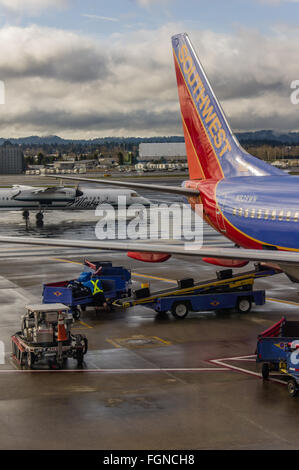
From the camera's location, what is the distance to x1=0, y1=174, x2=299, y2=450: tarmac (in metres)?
14.5

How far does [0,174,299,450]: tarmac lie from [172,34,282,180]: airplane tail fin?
22.2 feet

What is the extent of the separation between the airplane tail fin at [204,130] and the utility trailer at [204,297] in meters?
5.38

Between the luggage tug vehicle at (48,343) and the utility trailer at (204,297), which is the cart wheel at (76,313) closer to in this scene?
the utility trailer at (204,297)

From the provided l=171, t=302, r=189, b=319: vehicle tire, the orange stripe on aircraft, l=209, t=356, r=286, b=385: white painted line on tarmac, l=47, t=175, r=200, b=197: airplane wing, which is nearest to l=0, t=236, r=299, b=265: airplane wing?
l=209, t=356, r=286, b=385: white painted line on tarmac

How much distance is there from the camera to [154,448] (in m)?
13.8

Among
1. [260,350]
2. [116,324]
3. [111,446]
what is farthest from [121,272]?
[111,446]

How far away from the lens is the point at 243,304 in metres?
28.2

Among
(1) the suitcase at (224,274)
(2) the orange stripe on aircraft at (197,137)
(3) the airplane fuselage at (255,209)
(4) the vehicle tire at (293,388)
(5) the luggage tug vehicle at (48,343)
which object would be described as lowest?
(4) the vehicle tire at (293,388)

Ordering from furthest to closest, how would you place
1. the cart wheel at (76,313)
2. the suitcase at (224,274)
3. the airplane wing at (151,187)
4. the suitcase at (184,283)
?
the suitcase at (224,274)
the airplane wing at (151,187)
the suitcase at (184,283)
the cart wheel at (76,313)

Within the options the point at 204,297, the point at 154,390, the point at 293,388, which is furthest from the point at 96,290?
the point at 293,388

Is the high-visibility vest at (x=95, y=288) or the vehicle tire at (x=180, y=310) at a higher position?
the high-visibility vest at (x=95, y=288)

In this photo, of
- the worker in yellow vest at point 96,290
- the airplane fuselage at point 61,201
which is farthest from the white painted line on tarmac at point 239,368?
the airplane fuselage at point 61,201

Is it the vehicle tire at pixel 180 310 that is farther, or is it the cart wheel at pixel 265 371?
the vehicle tire at pixel 180 310

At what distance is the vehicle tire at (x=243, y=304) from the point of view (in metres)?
28.1
